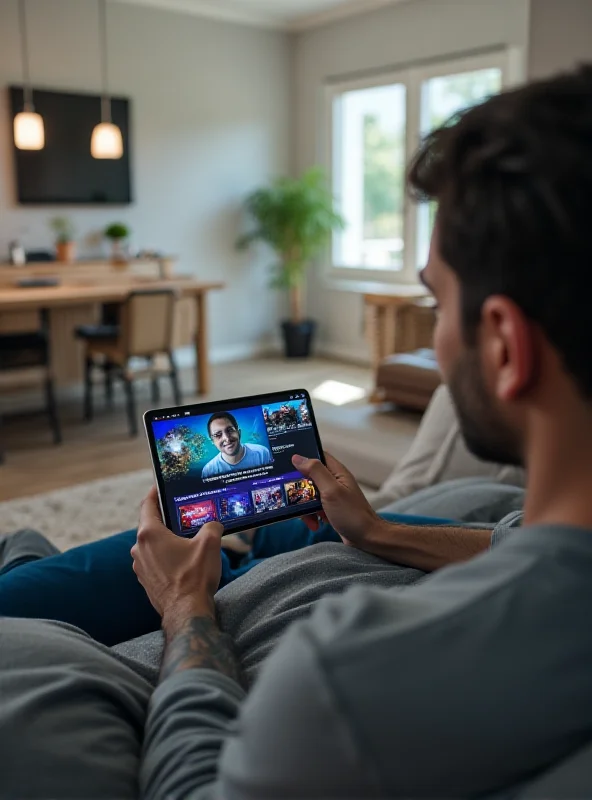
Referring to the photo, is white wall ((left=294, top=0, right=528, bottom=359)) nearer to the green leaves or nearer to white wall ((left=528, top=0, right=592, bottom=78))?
the green leaves

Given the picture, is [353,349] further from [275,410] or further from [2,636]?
[2,636]

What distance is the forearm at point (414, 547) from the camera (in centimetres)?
112

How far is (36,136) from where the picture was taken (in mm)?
4969

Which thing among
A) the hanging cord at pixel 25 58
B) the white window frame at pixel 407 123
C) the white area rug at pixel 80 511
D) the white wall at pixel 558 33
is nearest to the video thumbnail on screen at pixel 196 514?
the white area rug at pixel 80 511

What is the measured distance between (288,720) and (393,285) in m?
6.27

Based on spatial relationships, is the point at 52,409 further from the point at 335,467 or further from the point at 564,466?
the point at 564,466

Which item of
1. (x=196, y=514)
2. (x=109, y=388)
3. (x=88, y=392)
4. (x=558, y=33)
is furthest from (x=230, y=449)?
(x=109, y=388)

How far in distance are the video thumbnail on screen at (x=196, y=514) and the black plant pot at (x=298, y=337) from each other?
585 centimetres

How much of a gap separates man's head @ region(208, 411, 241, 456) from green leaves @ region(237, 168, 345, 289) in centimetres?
545

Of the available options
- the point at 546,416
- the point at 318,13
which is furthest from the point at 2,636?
the point at 318,13

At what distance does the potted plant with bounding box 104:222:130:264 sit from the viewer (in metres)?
5.88

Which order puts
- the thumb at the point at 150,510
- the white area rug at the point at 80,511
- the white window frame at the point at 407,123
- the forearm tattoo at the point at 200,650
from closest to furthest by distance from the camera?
the forearm tattoo at the point at 200,650 < the thumb at the point at 150,510 < the white area rug at the point at 80,511 < the white window frame at the point at 407,123

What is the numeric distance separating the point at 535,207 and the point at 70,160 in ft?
19.2

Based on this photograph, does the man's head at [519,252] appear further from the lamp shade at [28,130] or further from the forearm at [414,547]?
A: the lamp shade at [28,130]
